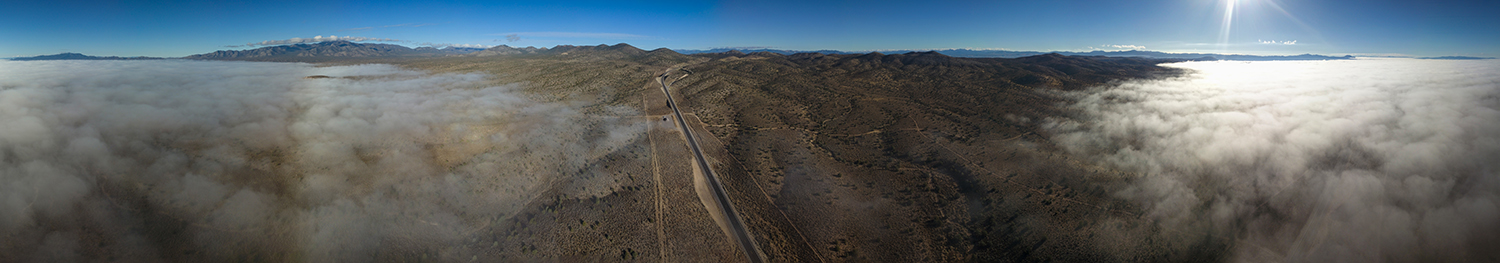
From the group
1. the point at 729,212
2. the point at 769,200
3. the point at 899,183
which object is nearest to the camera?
the point at 729,212

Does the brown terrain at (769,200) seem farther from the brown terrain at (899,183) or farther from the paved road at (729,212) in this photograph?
the paved road at (729,212)

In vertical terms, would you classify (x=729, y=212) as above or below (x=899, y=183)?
below

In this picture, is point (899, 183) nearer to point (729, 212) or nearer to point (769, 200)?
point (769, 200)

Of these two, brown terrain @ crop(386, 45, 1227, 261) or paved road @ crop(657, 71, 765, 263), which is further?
brown terrain @ crop(386, 45, 1227, 261)

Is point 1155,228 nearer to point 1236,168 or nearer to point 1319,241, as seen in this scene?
point 1319,241

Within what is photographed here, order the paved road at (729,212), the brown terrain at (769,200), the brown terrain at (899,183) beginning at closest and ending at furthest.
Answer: the brown terrain at (769,200)
the paved road at (729,212)
the brown terrain at (899,183)

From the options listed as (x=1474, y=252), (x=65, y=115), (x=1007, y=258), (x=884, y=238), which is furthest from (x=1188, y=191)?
(x=65, y=115)

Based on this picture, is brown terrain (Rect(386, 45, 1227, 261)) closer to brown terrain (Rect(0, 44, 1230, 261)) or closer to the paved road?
brown terrain (Rect(0, 44, 1230, 261))

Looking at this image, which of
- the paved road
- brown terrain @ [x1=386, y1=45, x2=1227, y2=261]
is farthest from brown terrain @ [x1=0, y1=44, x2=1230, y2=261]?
the paved road

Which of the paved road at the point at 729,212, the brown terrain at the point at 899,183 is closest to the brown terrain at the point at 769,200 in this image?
the brown terrain at the point at 899,183

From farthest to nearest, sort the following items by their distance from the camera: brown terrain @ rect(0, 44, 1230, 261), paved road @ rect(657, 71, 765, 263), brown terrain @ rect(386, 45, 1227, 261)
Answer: brown terrain @ rect(386, 45, 1227, 261) < paved road @ rect(657, 71, 765, 263) < brown terrain @ rect(0, 44, 1230, 261)

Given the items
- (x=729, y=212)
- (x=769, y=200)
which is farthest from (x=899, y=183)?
(x=729, y=212)
